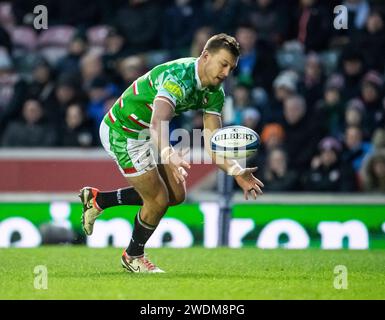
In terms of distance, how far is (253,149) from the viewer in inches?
365

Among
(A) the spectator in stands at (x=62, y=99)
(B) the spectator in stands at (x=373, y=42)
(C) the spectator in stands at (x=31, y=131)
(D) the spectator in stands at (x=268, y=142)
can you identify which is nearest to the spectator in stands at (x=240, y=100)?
(D) the spectator in stands at (x=268, y=142)

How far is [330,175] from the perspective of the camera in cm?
1449

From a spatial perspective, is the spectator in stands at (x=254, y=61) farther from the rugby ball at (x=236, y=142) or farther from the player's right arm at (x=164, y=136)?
the player's right arm at (x=164, y=136)

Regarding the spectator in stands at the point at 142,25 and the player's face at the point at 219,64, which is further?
the spectator in stands at the point at 142,25

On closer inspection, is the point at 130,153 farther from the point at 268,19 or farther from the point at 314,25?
the point at 268,19

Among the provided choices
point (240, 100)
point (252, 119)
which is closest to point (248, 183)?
point (252, 119)

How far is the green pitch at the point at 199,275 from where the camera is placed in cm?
851

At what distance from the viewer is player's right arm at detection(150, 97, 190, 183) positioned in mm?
8711

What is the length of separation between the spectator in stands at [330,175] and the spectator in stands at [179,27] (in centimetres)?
324

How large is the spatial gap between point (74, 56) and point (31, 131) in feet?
5.77

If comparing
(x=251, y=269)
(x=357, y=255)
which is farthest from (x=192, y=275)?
(x=357, y=255)

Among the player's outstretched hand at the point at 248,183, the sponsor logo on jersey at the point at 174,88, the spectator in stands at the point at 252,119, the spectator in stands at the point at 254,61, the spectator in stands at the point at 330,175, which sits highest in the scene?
the spectator in stands at the point at 254,61

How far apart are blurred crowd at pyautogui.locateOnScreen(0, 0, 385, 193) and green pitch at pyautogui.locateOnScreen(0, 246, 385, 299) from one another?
223cm
